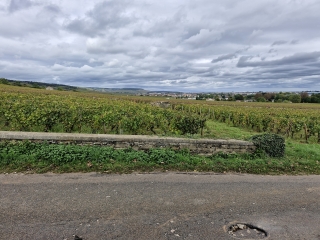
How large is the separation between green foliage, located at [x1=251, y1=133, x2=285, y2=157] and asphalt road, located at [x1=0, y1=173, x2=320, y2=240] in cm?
200

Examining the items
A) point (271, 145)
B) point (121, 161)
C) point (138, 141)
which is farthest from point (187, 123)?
point (121, 161)

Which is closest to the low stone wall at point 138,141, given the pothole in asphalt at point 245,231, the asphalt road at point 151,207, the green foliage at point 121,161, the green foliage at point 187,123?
the green foliage at point 121,161

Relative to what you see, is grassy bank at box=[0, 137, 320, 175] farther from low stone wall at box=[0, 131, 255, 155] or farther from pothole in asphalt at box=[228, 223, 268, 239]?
pothole in asphalt at box=[228, 223, 268, 239]

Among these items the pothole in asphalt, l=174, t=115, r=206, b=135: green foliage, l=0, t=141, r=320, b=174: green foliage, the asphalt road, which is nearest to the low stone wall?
l=0, t=141, r=320, b=174: green foliage

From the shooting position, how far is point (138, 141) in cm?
658

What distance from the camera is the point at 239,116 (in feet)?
64.9

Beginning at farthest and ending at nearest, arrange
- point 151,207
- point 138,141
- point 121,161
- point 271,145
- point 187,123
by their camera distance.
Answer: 1. point 187,123
2. point 271,145
3. point 138,141
4. point 121,161
5. point 151,207

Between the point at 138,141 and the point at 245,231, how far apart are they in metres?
3.95

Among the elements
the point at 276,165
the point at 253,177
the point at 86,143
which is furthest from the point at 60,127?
the point at 276,165

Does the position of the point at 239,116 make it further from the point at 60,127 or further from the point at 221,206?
the point at 221,206

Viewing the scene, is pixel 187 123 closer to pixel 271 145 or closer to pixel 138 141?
pixel 271 145

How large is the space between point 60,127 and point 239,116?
1562 cm

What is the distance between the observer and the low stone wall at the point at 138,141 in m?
6.27

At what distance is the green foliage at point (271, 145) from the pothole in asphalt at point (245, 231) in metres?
4.39
